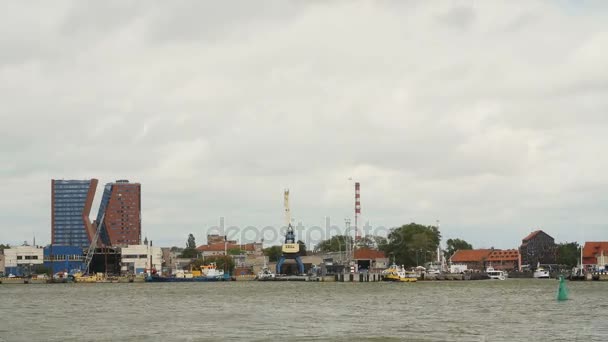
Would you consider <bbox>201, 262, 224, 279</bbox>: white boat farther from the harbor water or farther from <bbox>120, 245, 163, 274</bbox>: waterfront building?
the harbor water

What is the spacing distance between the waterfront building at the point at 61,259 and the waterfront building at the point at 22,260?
1.77m

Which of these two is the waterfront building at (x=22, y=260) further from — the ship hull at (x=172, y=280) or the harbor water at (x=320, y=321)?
the harbor water at (x=320, y=321)

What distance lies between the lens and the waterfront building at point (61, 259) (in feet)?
636


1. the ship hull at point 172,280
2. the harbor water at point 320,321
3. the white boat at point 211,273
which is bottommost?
the ship hull at point 172,280

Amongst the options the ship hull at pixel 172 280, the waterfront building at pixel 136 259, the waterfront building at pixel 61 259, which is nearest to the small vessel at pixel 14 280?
the waterfront building at pixel 61 259

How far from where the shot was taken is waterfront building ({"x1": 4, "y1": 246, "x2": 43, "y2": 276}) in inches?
7687

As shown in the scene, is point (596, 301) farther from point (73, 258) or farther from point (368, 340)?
point (73, 258)

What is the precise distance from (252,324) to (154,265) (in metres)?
149

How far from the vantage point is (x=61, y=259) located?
19488 cm

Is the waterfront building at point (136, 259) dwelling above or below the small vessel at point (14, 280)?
above

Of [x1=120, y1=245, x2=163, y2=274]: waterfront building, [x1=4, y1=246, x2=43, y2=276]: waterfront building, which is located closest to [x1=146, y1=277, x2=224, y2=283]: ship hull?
[x1=120, y1=245, x2=163, y2=274]: waterfront building

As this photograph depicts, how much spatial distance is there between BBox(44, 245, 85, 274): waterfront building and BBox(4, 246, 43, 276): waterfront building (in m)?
1.77

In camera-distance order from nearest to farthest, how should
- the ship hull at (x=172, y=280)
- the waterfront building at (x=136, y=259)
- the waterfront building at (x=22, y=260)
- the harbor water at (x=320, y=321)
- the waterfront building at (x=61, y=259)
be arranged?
1. the harbor water at (x=320, y=321)
2. the ship hull at (x=172, y=280)
3. the waterfront building at (x=61, y=259)
4. the waterfront building at (x=136, y=259)
5. the waterfront building at (x=22, y=260)

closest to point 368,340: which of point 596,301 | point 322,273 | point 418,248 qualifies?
point 596,301
